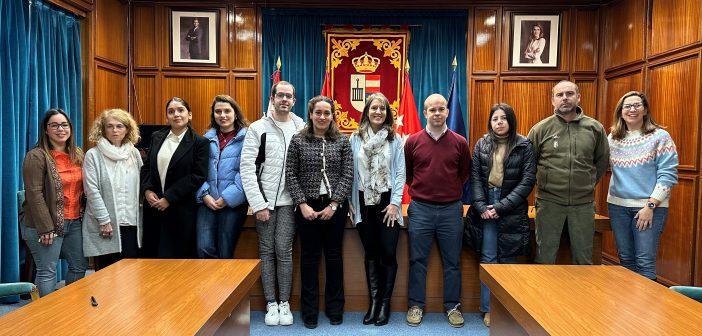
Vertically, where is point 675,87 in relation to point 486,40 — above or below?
below

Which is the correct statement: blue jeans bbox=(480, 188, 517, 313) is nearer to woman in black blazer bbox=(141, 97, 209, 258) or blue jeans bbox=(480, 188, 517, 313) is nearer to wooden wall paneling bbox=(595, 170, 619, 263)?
woman in black blazer bbox=(141, 97, 209, 258)

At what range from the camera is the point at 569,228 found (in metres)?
2.75

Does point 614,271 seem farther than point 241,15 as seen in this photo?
No

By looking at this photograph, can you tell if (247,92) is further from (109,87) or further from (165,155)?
(165,155)

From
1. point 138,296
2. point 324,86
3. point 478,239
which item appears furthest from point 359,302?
point 324,86

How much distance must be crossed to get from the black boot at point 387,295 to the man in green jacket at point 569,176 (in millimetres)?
901

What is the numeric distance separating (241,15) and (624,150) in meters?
3.90

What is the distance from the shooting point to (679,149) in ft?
12.6

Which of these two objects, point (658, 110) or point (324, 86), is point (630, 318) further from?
point (324, 86)

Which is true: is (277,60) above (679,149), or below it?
above

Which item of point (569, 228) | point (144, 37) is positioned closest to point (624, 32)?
point (569, 228)

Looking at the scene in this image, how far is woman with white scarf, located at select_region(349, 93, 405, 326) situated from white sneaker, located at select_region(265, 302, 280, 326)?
1.81 ft

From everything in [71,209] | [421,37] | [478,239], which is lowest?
[478,239]

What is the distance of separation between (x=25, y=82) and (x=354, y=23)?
310 centimetres
